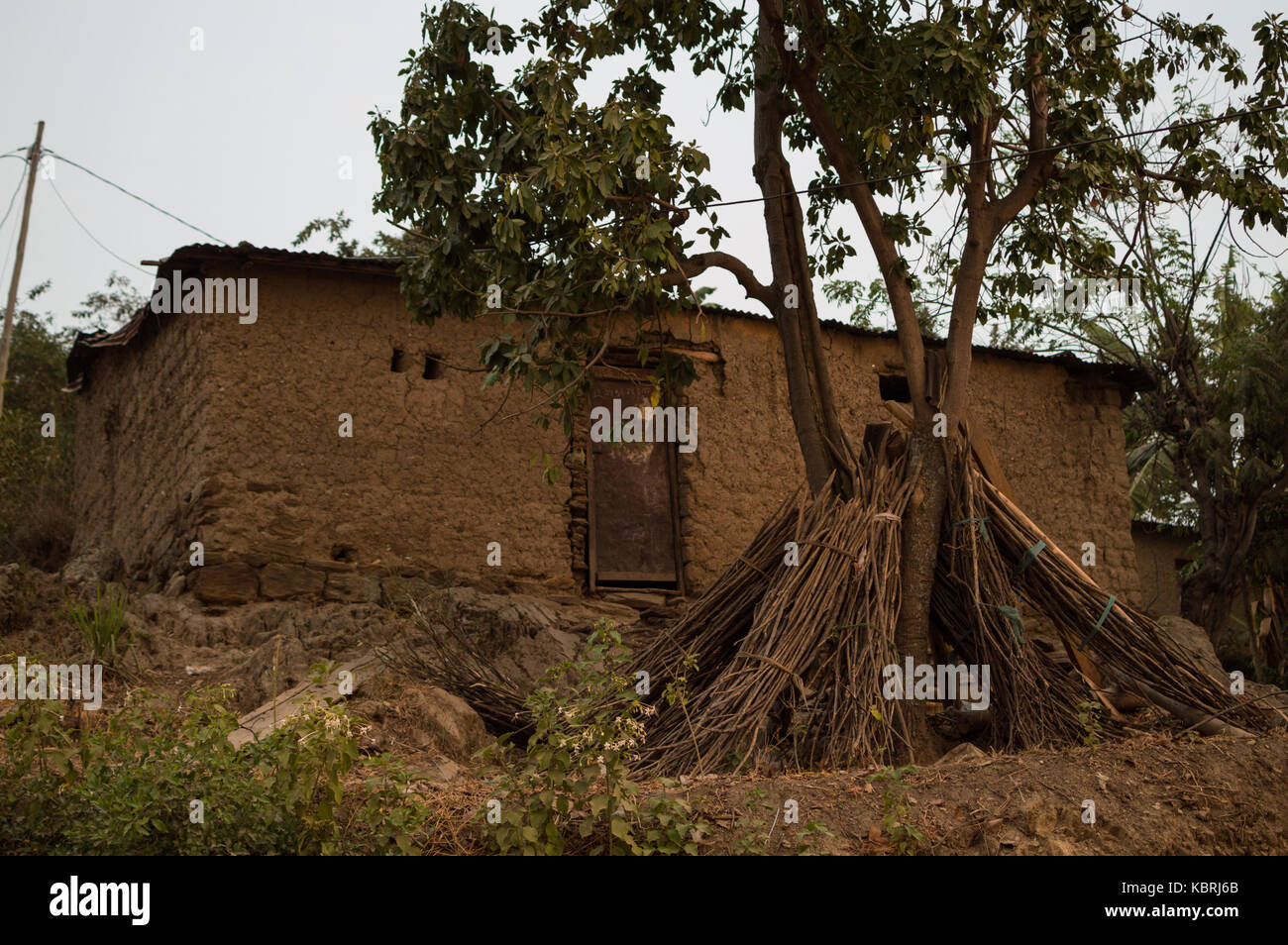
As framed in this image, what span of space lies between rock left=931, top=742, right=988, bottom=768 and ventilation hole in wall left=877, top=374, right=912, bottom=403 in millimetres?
4299

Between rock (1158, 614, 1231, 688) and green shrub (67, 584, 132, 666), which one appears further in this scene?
rock (1158, 614, 1231, 688)

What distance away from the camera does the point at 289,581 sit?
290 inches

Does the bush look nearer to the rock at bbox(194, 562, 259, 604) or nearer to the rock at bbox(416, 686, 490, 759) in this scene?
the rock at bbox(416, 686, 490, 759)

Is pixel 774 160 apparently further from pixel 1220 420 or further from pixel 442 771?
pixel 1220 420

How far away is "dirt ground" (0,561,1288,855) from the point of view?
4145mm

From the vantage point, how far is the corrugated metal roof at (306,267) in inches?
295

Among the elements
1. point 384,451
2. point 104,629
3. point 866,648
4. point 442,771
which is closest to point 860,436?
point 384,451

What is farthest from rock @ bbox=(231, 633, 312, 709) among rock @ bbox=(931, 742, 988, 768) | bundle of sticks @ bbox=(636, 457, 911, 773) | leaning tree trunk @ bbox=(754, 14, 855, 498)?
rock @ bbox=(931, 742, 988, 768)

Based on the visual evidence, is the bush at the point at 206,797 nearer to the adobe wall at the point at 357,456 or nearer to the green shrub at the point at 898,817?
the green shrub at the point at 898,817

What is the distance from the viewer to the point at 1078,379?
32.5ft

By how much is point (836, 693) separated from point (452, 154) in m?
3.22

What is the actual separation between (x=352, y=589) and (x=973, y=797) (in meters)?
4.25

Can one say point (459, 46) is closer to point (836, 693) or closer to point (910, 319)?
point (910, 319)

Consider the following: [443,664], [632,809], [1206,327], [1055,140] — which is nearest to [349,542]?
[443,664]
